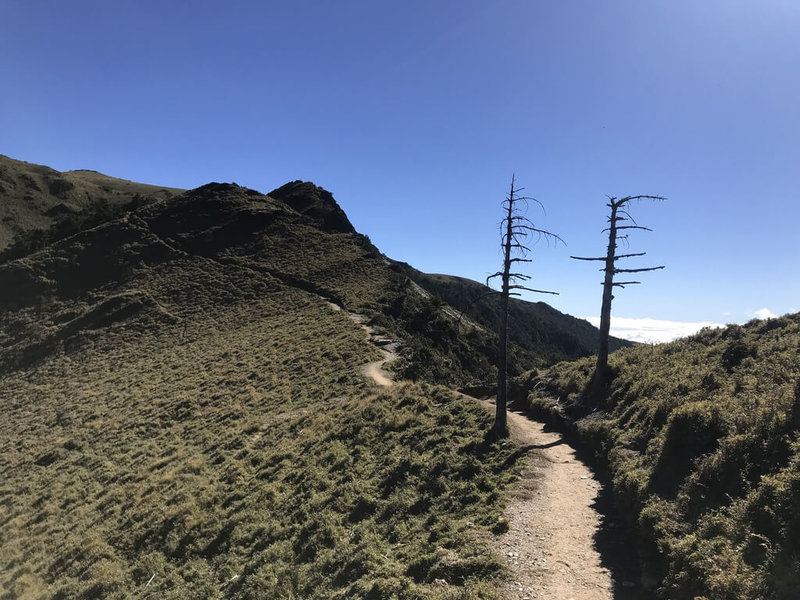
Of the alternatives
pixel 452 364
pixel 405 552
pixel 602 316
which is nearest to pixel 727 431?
pixel 405 552

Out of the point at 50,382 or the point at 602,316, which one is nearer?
the point at 602,316

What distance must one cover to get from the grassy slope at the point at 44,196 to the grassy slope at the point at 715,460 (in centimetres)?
11088

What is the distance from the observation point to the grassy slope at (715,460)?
21.9ft

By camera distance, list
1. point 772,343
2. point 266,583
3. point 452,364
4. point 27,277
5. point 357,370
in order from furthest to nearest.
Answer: point 27,277 < point 452,364 < point 357,370 < point 772,343 < point 266,583

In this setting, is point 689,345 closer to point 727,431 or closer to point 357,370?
point 727,431

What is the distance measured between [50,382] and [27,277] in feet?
96.1

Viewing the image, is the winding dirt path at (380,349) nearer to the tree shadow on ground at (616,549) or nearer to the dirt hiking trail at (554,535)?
the dirt hiking trail at (554,535)

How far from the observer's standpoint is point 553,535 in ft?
33.6

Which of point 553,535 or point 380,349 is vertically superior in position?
point 380,349

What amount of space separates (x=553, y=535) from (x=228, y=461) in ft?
50.6

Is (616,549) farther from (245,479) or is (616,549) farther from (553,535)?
(245,479)

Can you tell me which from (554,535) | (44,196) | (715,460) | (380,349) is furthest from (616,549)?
(44,196)

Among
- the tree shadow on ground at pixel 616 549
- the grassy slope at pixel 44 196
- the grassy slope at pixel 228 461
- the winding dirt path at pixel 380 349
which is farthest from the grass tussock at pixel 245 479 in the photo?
the grassy slope at pixel 44 196

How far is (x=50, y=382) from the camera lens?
3781 centimetres
